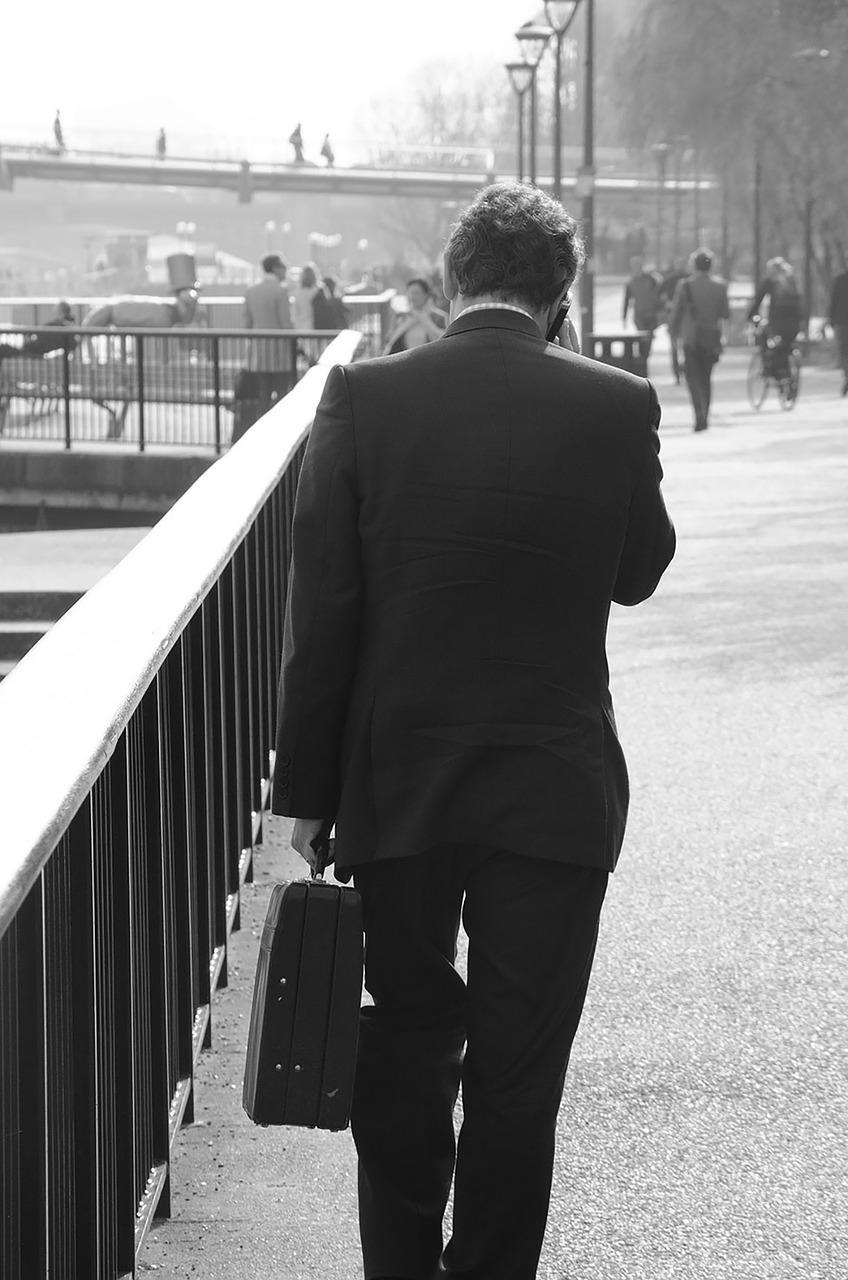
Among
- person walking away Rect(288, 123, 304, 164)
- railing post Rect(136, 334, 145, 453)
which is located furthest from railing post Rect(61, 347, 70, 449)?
person walking away Rect(288, 123, 304, 164)

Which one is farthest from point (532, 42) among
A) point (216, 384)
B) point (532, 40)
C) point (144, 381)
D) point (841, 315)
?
point (216, 384)

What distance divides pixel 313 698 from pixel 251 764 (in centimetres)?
263

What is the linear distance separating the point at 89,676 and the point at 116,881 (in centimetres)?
56

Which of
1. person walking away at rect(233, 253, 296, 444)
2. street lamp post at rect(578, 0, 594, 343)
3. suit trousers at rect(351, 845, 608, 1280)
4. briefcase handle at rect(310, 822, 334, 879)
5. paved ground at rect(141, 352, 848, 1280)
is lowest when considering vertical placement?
paved ground at rect(141, 352, 848, 1280)

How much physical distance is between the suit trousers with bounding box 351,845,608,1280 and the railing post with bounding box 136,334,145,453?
15209 mm

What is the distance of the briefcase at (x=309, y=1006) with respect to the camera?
10.1 feet

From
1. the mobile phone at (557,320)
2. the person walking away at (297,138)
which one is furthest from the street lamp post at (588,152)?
the person walking away at (297,138)

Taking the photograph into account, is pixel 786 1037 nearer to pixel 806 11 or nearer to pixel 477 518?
pixel 477 518

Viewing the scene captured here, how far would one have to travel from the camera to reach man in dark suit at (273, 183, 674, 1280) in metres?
3.00

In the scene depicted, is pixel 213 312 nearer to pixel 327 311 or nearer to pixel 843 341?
pixel 843 341

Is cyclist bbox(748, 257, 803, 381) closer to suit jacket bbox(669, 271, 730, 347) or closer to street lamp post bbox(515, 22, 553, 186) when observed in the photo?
suit jacket bbox(669, 271, 730, 347)

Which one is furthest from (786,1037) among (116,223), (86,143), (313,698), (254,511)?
(116,223)

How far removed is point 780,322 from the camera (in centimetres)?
2550

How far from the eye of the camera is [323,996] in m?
3.09
